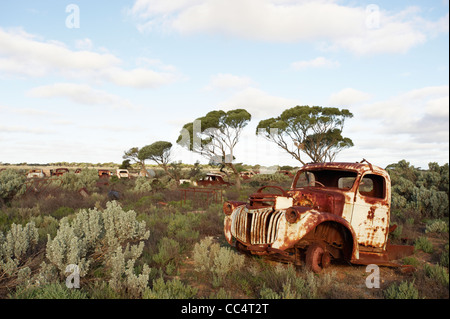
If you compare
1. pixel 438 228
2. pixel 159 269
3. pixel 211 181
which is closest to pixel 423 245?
pixel 438 228

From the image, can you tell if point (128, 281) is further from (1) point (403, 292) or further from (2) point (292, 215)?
(1) point (403, 292)

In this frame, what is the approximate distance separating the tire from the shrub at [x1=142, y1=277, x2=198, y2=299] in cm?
201

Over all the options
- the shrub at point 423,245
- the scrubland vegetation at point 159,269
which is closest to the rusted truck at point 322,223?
the scrubland vegetation at point 159,269

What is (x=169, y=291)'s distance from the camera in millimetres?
4098

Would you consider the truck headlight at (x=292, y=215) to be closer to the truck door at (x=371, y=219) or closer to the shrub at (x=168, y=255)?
the truck door at (x=371, y=219)

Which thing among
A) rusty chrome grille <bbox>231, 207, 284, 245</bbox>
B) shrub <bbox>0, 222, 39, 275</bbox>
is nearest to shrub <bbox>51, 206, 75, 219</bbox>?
shrub <bbox>0, 222, 39, 275</bbox>

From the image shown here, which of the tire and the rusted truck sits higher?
the rusted truck

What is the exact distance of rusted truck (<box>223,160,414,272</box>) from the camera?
489 centimetres

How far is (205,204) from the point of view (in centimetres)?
1480

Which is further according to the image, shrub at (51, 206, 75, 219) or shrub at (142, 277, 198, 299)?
shrub at (51, 206, 75, 219)

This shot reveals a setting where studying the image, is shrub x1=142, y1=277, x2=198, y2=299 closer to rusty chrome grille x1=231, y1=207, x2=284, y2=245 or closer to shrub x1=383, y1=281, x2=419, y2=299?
rusty chrome grille x1=231, y1=207, x2=284, y2=245
